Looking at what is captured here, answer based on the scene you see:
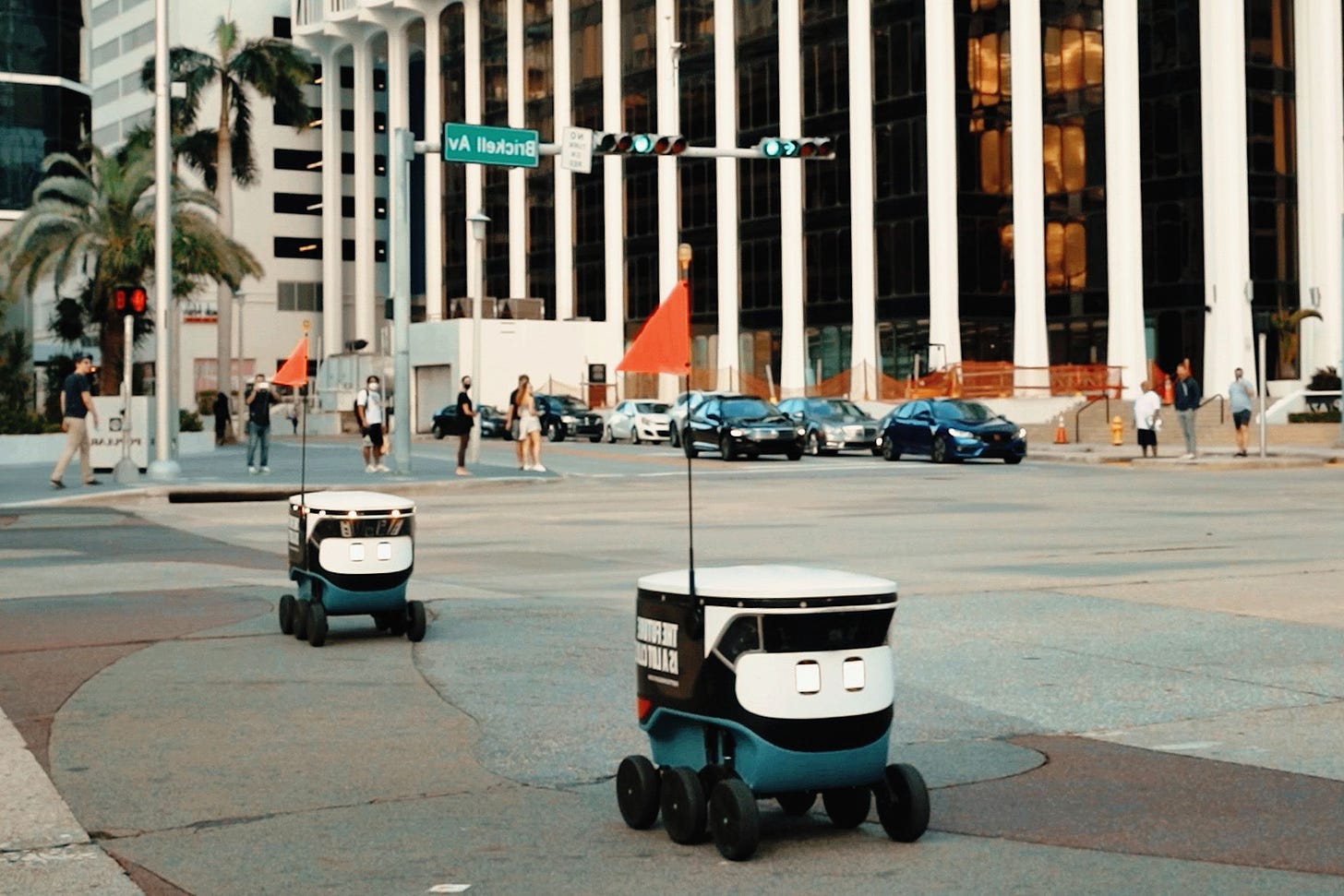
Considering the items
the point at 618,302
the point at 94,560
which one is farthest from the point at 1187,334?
the point at 94,560

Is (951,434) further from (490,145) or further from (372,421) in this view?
(490,145)

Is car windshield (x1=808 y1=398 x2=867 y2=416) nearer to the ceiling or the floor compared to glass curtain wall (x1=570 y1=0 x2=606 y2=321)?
nearer to the floor

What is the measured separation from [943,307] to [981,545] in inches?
1902

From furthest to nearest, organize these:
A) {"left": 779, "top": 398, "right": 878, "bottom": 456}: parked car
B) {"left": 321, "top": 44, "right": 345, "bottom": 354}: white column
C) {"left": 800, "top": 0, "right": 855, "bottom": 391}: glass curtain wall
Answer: {"left": 321, "top": 44, "right": 345, "bottom": 354}: white column < {"left": 800, "top": 0, "right": 855, "bottom": 391}: glass curtain wall < {"left": 779, "top": 398, "right": 878, "bottom": 456}: parked car

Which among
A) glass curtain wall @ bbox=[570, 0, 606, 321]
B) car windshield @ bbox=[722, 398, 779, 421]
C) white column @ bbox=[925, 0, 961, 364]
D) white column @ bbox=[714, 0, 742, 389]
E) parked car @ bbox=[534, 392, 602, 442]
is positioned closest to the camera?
car windshield @ bbox=[722, 398, 779, 421]

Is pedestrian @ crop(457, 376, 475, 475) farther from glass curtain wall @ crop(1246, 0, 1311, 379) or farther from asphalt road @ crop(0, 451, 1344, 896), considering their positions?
glass curtain wall @ crop(1246, 0, 1311, 379)

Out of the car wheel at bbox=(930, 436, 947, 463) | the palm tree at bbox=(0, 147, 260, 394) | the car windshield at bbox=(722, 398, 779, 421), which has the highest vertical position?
the palm tree at bbox=(0, 147, 260, 394)

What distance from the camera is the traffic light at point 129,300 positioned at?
31.2 metres

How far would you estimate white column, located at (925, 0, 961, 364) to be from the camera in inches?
2643

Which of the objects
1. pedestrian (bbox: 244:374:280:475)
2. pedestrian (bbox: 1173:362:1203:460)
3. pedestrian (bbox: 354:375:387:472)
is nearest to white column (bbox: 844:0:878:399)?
pedestrian (bbox: 1173:362:1203:460)

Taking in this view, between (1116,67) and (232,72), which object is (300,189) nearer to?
(232,72)

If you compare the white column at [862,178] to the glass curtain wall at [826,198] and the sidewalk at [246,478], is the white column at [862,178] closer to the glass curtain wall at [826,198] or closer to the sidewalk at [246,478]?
the glass curtain wall at [826,198]

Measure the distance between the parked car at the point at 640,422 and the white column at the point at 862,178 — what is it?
1434cm

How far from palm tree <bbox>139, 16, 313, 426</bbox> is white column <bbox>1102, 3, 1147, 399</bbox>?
27698 millimetres
